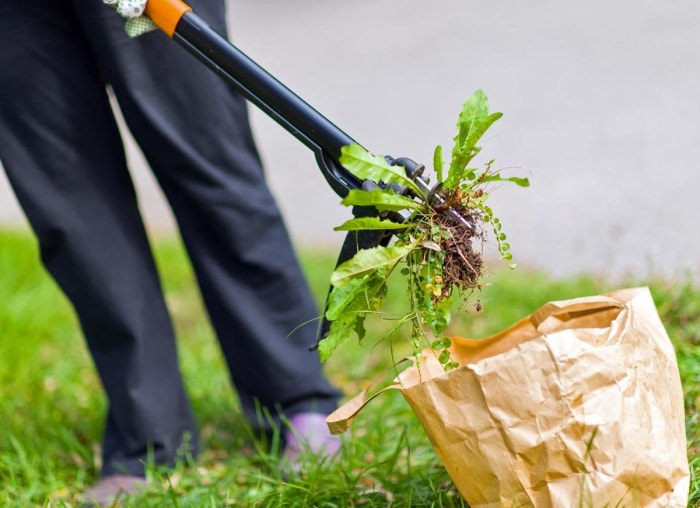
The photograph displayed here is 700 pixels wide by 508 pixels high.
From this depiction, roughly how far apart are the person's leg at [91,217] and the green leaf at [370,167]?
0.77 meters

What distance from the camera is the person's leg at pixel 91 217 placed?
1638 millimetres

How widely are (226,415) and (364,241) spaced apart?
41.5 inches

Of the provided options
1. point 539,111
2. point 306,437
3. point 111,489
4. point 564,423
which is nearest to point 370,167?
point 564,423

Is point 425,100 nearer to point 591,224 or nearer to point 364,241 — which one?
point 591,224

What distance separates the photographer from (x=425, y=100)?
4582 mm

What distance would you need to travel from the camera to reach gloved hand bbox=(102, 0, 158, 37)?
53.7 inches

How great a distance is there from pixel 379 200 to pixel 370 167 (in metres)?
0.06

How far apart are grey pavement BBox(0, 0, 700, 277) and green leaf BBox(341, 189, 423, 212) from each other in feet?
3.76

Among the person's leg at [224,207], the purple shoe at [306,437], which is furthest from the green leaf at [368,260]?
the purple shoe at [306,437]

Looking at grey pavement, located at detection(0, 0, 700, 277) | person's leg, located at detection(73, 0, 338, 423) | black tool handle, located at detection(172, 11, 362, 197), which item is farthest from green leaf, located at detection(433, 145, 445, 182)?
grey pavement, located at detection(0, 0, 700, 277)

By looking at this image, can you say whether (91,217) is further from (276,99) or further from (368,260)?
(368,260)

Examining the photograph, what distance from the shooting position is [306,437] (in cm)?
176

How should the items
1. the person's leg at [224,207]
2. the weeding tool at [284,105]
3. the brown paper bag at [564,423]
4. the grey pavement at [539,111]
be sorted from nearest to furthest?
the brown paper bag at [564,423] < the weeding tool at [284,105] < the person's leg at [224,207] < the grey pavement at [539,111]

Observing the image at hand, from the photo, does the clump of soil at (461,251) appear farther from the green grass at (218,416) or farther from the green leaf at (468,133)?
the green grass at (218,416)
